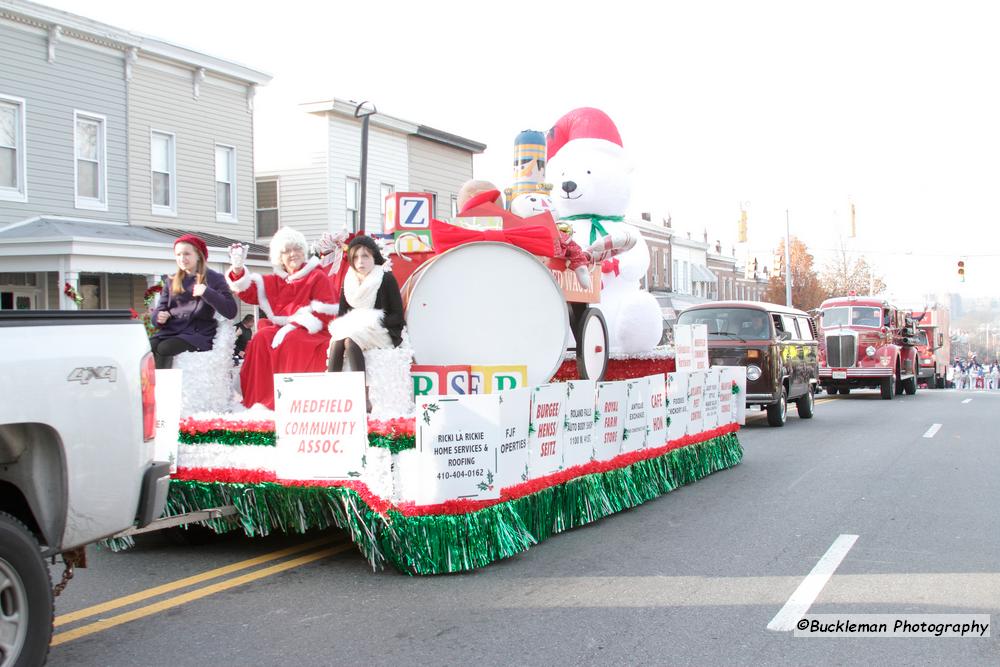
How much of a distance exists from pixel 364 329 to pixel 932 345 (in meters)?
35.1

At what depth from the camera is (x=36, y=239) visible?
16.9m

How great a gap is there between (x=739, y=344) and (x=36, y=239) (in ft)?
39.6

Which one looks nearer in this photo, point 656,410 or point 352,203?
point 656,410

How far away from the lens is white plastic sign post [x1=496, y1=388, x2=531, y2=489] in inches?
241

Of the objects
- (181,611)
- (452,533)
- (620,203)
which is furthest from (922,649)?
(620,203)

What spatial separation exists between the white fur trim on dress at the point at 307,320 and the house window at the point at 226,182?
16.3m

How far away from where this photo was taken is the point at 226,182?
2312 cm

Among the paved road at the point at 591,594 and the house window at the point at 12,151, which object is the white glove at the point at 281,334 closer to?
the paved road at the point at 591,594

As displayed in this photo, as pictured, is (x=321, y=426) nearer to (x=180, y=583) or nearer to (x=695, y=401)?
(x=180, y=583)

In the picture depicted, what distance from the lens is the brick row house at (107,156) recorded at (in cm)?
1769

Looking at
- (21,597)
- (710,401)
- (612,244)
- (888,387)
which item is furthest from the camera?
(888,387)

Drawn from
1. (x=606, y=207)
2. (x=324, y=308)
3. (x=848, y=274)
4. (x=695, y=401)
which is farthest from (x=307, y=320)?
(x=848, y=274)

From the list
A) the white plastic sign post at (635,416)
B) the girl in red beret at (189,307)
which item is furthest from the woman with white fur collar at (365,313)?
the white plastic sign post at (635,416)

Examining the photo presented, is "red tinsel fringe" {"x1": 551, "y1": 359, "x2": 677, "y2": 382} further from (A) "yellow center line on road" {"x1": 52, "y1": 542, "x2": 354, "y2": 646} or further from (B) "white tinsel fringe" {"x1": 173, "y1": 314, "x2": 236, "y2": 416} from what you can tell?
(A) "yellow center line on road" {"x1": 52, "y1": 542, "x2": 354, "y2": 646}
